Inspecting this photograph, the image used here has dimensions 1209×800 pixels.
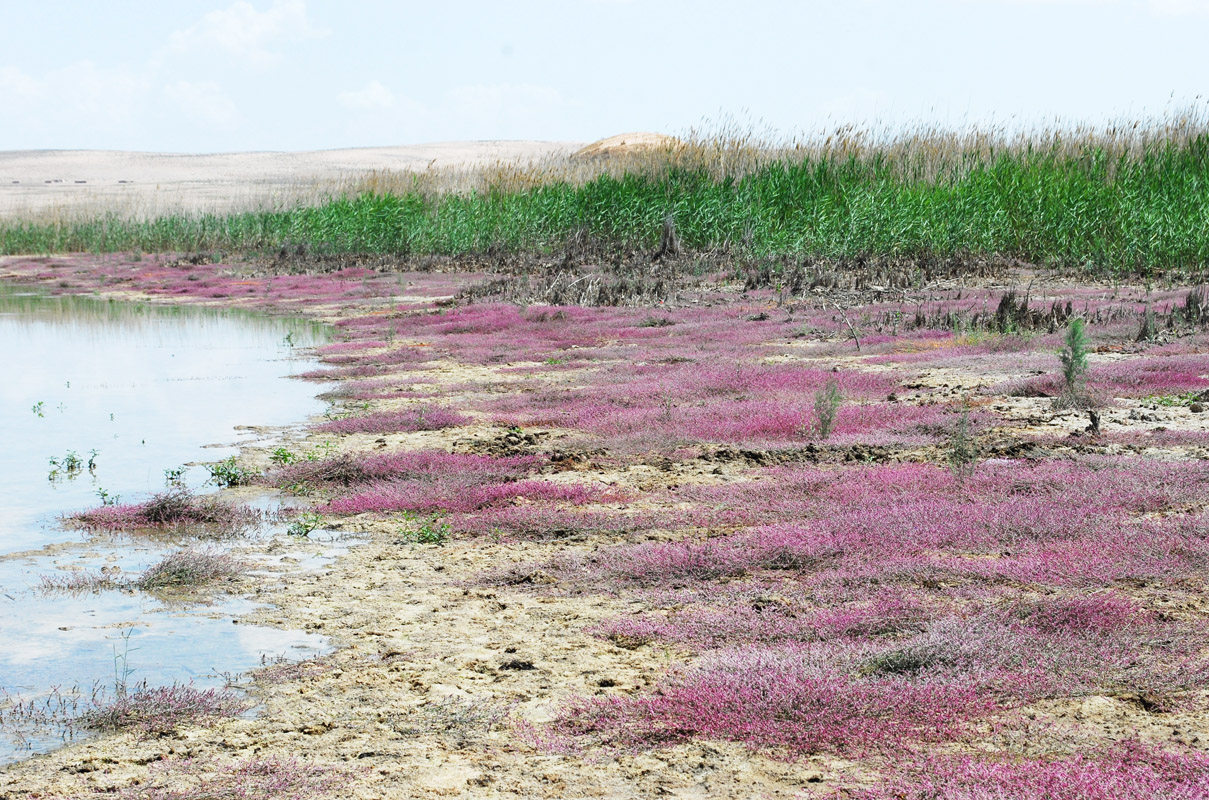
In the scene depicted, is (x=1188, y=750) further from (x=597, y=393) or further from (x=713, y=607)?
(x=597, y=393)

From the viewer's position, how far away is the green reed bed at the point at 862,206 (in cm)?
2541

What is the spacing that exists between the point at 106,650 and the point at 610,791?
3.21m

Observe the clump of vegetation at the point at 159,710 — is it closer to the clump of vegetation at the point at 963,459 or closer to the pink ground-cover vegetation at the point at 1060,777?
the pink ground-cover vegetation at the point at 1060,777

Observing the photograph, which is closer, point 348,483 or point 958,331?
point 348,483

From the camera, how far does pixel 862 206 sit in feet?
87.3

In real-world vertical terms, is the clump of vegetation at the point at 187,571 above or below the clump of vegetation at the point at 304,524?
above

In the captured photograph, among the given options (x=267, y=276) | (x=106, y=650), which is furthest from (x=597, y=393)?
(x=267, y=276)

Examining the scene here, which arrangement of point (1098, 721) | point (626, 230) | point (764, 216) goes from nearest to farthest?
point (1098, 721) < point (764, 216) < point (626, 230)

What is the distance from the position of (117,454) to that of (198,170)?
124 m

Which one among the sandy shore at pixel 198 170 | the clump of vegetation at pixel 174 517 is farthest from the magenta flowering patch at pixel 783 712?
the sandy shore at pixel 198 170

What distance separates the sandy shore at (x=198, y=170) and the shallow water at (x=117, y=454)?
160 feet

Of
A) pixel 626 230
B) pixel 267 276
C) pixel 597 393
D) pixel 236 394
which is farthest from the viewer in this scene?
pixel 267 276

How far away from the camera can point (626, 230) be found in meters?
31.0

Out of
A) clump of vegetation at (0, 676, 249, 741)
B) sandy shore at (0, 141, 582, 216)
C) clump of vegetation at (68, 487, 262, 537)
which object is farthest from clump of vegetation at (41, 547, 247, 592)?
sandy shore at (0, 141, 582, 216)
